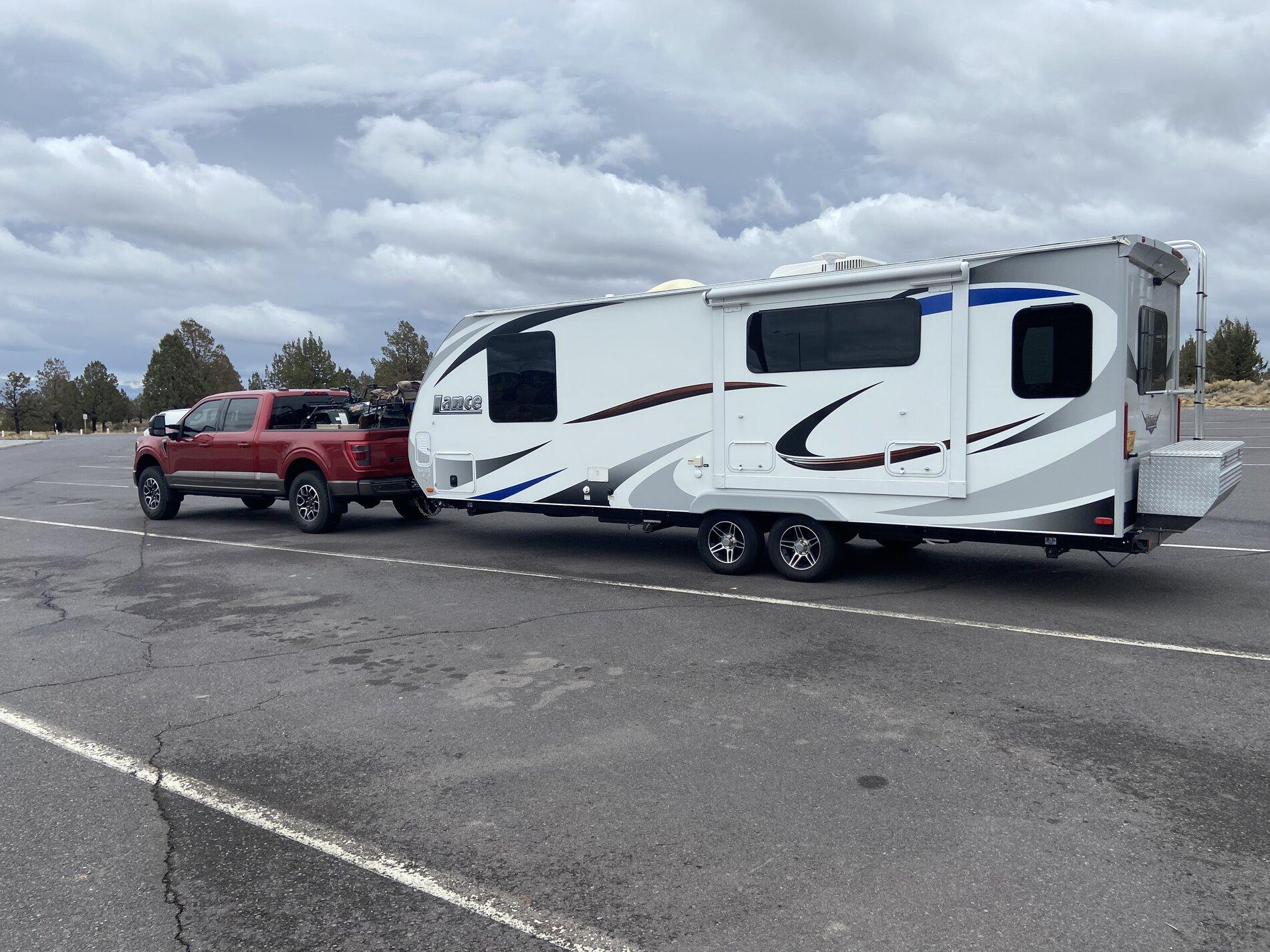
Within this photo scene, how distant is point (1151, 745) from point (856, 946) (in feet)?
8.19

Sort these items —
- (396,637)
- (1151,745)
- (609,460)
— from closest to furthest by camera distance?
(1151,745) < (396,637) < (609,460)

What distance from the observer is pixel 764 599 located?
8.30 m

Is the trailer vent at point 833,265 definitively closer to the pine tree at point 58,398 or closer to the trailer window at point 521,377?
the trailer window at point 521,377

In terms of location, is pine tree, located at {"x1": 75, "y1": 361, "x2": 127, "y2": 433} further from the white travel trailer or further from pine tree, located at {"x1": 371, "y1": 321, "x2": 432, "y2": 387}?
the white travel trailer

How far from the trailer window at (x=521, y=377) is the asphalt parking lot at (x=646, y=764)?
242 cm

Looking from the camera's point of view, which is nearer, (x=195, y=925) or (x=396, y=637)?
(x=195, y=925)

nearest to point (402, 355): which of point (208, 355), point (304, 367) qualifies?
point (304, 367)

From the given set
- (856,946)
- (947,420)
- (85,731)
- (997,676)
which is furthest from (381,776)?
(947,420)

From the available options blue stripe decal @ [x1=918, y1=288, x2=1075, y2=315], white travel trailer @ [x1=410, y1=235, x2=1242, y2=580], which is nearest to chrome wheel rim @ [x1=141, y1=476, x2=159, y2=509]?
white travel trailer @ [x1=410, y1=235, x2=1242, y2=580]

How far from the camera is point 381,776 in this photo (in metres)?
4.57

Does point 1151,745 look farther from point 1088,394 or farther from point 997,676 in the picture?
point 1088,394

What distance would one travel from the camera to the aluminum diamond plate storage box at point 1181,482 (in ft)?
24.1

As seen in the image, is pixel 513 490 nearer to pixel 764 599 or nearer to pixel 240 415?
pixel 764 599

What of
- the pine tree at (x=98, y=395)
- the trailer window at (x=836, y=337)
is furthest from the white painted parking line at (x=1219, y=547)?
the pine tree at (x=98, y=395)
